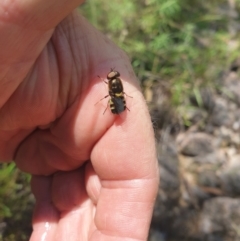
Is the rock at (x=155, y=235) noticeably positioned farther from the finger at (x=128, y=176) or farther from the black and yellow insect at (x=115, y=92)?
the black and yellow insect at (x=115, y=92)

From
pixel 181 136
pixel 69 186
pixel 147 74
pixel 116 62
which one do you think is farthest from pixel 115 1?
pixel 69 186

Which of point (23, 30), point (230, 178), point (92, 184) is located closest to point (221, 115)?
point (230, 178)

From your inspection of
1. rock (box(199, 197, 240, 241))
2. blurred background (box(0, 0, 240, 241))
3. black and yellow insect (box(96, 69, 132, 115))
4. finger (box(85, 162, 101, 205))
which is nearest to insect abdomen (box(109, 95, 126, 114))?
black and yellow insect (box(96, 69, 132, 115))

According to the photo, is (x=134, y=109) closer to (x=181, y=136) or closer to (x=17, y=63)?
(x=17, y=63)

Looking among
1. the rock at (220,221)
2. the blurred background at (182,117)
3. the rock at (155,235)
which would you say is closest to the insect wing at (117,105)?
the blurred background at (182,117)

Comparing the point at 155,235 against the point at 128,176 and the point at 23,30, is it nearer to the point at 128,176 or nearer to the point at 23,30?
the point at 128,176

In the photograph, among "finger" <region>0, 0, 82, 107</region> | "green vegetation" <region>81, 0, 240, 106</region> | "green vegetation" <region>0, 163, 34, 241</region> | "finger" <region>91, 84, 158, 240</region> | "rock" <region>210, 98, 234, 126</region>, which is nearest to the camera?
"finger" <region>0, 0, 82, 107</region>

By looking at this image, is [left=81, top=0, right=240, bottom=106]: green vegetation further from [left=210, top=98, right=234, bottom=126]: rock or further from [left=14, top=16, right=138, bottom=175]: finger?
[left=14, top=16, right=138, bottom=175]: finger
